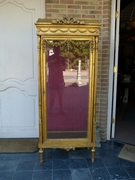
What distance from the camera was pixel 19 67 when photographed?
2.80 m

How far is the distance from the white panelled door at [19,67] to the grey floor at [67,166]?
1.89ft

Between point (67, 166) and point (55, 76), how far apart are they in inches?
46.1

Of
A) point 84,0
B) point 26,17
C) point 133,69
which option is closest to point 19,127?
point 26,17

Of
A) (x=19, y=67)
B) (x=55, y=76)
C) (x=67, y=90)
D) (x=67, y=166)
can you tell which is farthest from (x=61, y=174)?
(x=19, y=67)

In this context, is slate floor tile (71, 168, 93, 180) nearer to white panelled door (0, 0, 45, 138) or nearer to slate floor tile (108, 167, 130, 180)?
slate floor tile (108, 167, 130, 180)

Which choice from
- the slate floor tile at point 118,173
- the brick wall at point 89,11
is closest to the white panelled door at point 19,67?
the brick wall at point 89,11

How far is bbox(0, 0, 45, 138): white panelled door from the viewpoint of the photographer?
268cm

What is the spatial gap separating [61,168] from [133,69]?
18.3ft

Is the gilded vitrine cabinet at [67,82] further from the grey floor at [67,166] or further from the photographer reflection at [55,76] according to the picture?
the grey floor at [67,166]

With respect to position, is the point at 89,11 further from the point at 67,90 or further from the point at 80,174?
the point at 80,174

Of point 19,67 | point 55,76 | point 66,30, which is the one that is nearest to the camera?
point 66,30

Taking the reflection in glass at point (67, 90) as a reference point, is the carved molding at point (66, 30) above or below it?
above

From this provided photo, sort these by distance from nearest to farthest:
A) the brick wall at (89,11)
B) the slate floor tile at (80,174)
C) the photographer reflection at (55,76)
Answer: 1. the slate floor tile at (80,174)
2. the photographer reflection at (55,76)
3. the brick wall at (89,11)

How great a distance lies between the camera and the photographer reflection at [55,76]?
218 cm
